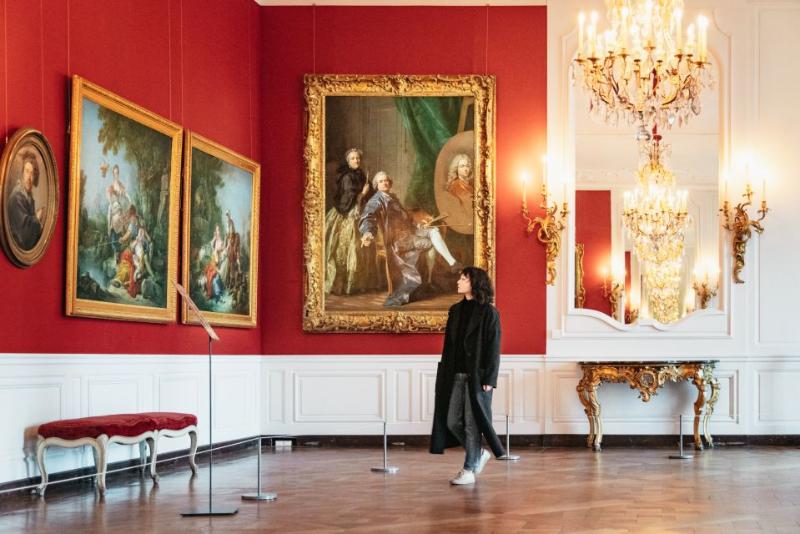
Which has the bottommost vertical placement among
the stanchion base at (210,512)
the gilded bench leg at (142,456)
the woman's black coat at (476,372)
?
the stanchion base at (210,512)

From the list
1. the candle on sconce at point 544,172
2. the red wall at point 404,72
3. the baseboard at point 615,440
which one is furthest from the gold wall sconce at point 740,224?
the red wall at point 404,72

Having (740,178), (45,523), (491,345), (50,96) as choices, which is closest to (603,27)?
(740,178)

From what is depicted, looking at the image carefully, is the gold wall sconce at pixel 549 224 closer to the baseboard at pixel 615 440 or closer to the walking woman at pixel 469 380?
the baseboard at pixel 615 440

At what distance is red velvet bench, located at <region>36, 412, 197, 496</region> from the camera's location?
29.6 feet

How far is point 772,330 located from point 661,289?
4.90 m

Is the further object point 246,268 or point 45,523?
point 246,268

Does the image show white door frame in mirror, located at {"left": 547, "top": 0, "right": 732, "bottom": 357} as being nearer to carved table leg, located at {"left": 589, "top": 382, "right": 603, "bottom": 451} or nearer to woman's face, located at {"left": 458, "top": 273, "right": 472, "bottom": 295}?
carved table leg, located at {"left": 589, "top": 382, "right": 603, "bottom": 451}

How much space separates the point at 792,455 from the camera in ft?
42.2

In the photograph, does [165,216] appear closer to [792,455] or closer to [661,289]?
[792,455]

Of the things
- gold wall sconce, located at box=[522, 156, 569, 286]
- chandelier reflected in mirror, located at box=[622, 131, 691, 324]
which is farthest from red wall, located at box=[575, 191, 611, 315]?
gold wall sconce, located at box=[522, 156, 569, 286]

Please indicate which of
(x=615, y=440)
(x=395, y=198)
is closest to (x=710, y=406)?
(x=615, y=440)

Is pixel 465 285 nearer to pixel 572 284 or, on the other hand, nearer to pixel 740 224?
pixel 572 284

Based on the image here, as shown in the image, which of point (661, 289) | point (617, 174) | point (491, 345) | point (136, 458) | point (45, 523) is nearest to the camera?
point (45, 523)

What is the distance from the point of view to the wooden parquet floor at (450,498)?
7.68m
